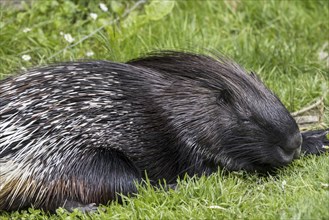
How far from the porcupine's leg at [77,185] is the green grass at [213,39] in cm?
8

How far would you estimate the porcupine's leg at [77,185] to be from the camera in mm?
4352

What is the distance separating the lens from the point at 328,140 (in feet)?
16.6

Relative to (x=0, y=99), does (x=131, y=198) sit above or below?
below

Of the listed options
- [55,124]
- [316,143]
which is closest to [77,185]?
[55,124]

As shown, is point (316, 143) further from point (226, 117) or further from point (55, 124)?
point (55, 124)

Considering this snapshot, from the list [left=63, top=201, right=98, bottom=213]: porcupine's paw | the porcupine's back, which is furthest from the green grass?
the porcupine's back

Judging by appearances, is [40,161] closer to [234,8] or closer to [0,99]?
[0,99]

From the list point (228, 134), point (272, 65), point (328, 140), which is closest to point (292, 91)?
point (272, 65)

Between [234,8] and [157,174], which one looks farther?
[234,8]

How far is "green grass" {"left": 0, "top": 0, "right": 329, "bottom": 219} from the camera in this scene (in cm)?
467

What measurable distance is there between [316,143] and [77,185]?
1.56m

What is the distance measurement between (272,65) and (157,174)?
1.96m

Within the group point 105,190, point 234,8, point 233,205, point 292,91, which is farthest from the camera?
point 234,8

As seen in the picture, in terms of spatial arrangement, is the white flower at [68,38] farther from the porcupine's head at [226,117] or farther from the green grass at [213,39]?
the porcupine's head at [226,117]
